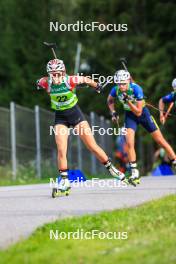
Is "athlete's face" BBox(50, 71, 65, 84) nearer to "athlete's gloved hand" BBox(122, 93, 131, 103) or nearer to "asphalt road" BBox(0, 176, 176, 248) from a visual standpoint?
"asphalt road" BBox(0, 176, 176, 248)

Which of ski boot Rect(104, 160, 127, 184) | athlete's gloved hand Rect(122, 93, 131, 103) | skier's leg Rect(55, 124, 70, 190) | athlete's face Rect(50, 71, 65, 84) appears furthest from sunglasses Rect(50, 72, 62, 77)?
athlete's gloved hand Rect(122, 93, 131, 103)

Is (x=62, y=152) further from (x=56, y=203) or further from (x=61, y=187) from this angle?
(x=56, y=203)

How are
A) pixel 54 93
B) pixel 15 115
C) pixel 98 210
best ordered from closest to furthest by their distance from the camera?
pixel 98 210 < pixel 54 93 < pixel 15 115

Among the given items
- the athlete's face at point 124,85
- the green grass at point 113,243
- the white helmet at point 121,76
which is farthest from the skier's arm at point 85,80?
the green grass at point 113,243

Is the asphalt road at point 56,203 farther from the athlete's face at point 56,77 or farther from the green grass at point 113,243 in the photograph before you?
the athlete's face at point 56,77

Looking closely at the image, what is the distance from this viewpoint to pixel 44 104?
47.4m

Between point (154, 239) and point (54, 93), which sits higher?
point (54, 93)

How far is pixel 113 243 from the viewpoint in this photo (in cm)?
1013

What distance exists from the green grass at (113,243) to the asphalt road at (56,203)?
1.95 feet

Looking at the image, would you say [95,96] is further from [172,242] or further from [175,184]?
[172,242]

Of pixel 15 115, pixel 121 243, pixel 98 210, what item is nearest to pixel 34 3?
pixel 15 115

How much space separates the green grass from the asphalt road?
0.59 m

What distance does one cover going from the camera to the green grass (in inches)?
358

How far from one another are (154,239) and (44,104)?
37.7m
